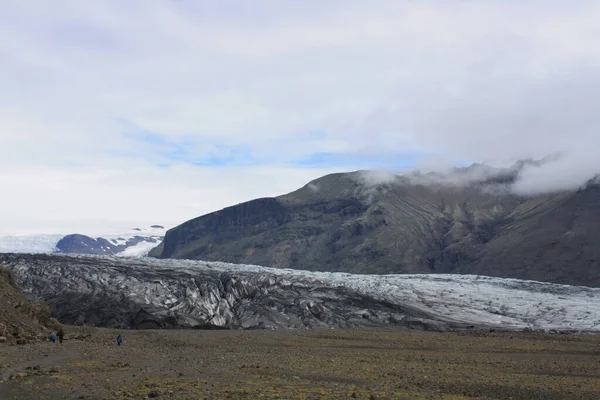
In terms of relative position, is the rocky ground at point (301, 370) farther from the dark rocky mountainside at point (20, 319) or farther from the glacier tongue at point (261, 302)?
the glacier tongue at point (261, 302)

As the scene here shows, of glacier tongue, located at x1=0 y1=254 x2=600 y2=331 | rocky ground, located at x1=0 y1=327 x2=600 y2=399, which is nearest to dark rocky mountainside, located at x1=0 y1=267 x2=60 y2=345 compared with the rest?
rocky ground, located at x1=0 y1=327 x2=600 y2=399

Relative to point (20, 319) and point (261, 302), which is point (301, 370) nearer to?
point (20, 319)

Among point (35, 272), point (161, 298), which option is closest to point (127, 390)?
point (161, 298)

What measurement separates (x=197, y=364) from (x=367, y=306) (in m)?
40.8

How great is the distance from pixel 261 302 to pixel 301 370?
39.5 m

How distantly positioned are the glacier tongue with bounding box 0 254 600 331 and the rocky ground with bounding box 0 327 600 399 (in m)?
16.2

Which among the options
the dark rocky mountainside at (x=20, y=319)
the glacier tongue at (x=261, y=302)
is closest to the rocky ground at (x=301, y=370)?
the dark rocky mountainside at (x=20, y=319)

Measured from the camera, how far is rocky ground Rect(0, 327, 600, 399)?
1997 centimetres

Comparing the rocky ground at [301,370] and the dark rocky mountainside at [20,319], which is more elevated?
the dark rocky mountainside at [20,319]

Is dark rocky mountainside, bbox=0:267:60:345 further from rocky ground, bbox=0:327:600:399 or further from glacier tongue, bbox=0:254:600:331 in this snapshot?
glacier tongue, bbox=0:254:600:331

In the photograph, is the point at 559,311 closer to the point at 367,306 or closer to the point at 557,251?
the point at 367,306

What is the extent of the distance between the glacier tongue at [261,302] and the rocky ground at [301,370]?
16.2 metres

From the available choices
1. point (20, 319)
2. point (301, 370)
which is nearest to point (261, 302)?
point (20, 319)

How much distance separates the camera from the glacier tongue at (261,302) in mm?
59625
